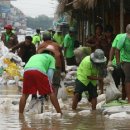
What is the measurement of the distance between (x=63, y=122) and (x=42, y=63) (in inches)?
43.4

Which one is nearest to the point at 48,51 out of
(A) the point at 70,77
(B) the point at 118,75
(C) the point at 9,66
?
(B) the point at 118,75

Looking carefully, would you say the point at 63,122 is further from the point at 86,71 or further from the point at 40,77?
the point at 86,71

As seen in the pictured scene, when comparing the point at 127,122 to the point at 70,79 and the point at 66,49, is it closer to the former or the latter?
the point at 70,79

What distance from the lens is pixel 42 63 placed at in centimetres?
941

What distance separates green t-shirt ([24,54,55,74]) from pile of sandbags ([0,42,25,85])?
6.95 meters

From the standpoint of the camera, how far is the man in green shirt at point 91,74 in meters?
9.94

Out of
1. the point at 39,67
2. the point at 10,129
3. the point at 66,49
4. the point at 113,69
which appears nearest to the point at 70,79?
the point at 66,49

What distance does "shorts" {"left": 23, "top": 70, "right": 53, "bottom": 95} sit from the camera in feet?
30.5

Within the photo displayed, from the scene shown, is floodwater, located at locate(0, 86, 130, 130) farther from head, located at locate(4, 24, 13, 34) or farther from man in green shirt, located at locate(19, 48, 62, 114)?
head, located at locate(4, 24, 13, 34)

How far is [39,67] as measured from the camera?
9.32 metres

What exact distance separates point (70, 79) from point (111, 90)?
5.23m

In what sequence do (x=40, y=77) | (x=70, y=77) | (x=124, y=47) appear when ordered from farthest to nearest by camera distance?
(x=70, y=77) < (x=124, y=47) < (x=40, y=77)

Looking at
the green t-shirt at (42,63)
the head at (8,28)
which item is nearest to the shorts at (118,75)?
the green t-shirt at (42,63)

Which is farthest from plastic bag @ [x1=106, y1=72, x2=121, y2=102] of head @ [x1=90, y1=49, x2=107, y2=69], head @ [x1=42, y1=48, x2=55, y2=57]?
head @ [x1=42, y1=48, x2=55, y2=57]
